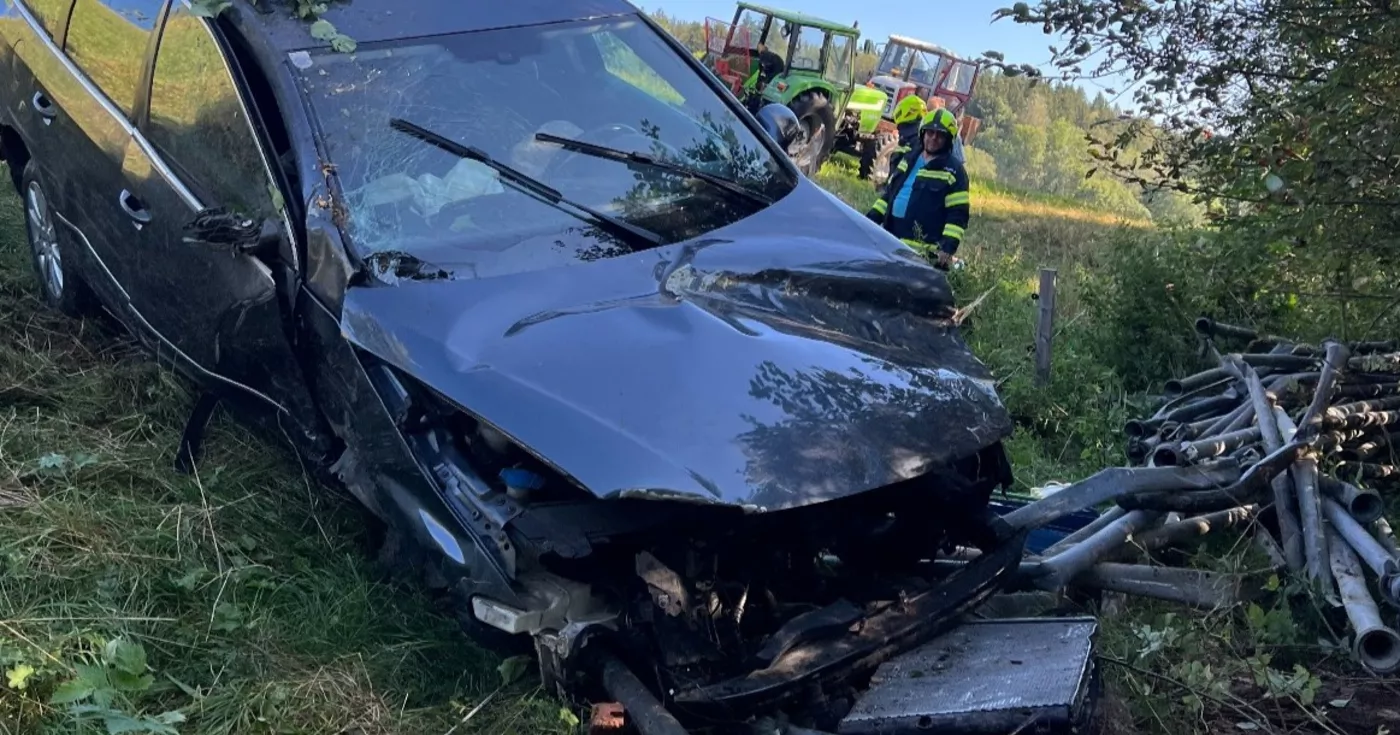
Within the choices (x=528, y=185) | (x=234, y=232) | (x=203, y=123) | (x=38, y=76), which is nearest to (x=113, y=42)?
(x=38, y=76)

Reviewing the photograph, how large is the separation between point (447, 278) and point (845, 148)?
48.6 ft

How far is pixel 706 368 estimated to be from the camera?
308 cm

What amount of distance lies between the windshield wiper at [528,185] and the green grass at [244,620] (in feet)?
3.90

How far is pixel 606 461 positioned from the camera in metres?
2.80

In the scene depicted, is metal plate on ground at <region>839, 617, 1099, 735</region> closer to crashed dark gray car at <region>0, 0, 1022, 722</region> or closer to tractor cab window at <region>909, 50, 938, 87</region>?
crashed dark gray car at <region>0, 0, 1022, 722</region>

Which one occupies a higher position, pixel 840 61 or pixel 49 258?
pixel 840 61

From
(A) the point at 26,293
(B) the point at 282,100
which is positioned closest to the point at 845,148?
(A) the point at 26,293

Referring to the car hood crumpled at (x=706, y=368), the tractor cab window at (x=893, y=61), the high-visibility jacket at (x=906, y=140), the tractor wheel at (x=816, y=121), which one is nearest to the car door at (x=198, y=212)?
the car hood crumpled at (x=706, y=368)

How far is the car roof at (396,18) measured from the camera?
3.89 metres

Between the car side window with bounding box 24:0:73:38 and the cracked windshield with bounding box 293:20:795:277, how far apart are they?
177cm

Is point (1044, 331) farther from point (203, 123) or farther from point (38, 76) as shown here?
point (38, 76)

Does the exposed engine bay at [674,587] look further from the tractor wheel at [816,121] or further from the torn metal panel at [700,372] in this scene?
the tractor wheel at [816,121]

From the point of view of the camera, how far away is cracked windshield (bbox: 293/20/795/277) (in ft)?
11.8

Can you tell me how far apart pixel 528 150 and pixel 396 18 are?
69 cm
